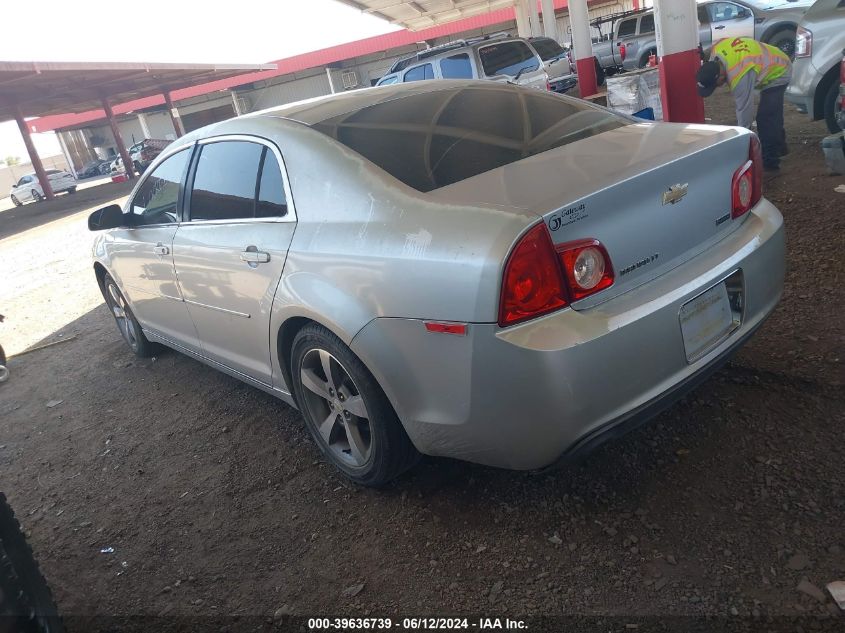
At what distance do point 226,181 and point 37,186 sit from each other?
32.1m

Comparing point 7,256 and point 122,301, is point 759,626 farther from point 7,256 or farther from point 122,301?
point 7,256

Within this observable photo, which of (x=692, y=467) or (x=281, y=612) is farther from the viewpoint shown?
(x=692, y=467)

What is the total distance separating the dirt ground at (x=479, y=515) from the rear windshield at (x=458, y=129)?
1.31 m

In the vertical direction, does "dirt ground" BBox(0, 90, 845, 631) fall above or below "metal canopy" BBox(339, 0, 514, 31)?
below

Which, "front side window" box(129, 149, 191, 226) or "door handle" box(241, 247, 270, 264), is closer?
"door handle" box(241, 247, 270, 264)

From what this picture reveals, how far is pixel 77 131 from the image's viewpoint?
5519 centimetres

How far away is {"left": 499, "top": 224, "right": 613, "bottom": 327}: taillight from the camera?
2.06m

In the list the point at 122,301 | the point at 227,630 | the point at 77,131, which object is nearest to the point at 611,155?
the point at 227,630

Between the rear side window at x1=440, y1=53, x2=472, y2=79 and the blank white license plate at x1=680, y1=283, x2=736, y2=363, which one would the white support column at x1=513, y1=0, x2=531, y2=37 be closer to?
the rear side window at x1=440, y1=53, x2=472, y2=79

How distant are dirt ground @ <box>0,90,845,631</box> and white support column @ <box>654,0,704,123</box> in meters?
3.19

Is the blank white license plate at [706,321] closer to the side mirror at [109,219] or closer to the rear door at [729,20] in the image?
the side mirror at [109,219]

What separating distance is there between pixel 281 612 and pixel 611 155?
2.07 meters

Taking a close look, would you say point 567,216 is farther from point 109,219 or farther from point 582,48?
point 582,48

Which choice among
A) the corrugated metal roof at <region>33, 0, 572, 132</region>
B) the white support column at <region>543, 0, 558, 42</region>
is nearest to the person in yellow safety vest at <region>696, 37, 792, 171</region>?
the white support column at <region>543, 0, 558, 42</region>
